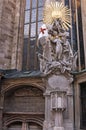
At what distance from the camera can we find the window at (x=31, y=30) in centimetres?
1595

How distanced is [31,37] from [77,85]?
7698mm

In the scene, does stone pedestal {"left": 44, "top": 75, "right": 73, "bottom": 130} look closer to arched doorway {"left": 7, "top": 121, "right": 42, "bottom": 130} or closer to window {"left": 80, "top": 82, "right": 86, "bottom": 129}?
window {"left": 80, "top": 82, "right": 86, "bottom": 129}

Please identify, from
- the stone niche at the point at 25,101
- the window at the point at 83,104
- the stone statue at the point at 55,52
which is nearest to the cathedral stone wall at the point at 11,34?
the stone niche at the point at 25,101

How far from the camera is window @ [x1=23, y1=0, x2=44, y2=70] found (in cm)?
1595

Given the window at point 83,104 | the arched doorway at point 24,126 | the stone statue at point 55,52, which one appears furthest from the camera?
the arched doorway at point 24,126

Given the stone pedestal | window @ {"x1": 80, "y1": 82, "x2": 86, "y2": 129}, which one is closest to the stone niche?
the stone pedestal

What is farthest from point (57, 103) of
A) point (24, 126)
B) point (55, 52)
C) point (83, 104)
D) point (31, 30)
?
point (31, 30)

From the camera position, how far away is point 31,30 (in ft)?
54.8

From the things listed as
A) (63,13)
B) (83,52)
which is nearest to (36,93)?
(63,13)

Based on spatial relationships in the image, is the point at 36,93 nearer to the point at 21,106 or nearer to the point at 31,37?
the point at 21,106

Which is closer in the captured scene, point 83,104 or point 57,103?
point 57,103

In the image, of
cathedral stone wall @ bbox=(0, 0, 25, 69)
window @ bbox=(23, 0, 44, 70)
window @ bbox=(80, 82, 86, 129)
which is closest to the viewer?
window @ bbox=(80, 82, 86, 129)

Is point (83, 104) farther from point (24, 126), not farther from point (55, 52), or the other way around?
point (24, 126)

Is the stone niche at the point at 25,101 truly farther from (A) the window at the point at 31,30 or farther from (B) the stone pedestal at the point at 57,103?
(A) the window at the point at 31,30
